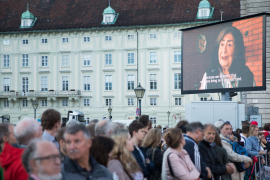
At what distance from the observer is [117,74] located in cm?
5366

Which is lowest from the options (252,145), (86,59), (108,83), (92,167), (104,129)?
(252,145)

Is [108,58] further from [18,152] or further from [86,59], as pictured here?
[18,152]

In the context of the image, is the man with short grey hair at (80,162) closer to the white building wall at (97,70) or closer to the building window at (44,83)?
the white building wall at (97,70)

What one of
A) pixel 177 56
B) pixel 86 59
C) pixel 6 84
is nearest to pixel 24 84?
pixel 6 84

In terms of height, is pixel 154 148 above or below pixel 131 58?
below

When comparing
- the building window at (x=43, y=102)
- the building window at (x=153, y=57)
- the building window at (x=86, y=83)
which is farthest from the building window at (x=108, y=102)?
the building window at (x=43, y=102)

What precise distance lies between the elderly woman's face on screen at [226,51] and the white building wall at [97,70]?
28.9 metres

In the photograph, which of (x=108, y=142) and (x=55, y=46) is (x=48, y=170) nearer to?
(x=108, y=142)

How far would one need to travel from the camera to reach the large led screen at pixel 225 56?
787 inches

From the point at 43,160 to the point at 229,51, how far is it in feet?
60.7

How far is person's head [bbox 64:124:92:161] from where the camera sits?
4457 millimetres

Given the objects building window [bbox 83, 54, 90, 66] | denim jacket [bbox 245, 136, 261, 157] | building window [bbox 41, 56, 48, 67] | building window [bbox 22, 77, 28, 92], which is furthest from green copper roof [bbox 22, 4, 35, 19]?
denim jacket [bbox 245, 136, 261, 157]

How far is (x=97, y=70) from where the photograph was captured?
54.2 m

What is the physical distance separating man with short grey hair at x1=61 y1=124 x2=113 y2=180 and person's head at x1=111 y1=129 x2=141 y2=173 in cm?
113
